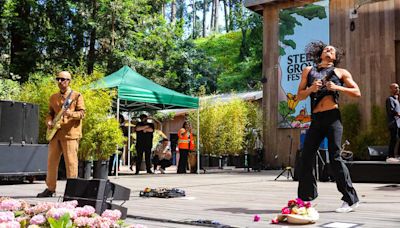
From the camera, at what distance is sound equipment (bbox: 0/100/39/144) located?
729cm

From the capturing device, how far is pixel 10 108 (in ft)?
24.3

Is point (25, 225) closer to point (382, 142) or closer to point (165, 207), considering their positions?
point (165, 207)

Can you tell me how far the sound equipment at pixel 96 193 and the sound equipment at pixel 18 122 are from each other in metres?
3.95

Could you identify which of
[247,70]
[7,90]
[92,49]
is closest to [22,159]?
[7,90]

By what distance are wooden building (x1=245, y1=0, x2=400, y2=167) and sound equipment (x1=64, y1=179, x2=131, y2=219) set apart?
30.1ft

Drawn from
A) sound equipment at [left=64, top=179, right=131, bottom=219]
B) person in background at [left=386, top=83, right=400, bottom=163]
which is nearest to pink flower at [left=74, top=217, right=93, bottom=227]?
sound equipment at [left=64, top=179, right=131, bottom=219]

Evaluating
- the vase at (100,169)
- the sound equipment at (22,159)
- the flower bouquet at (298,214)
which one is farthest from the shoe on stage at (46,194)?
the vase at (100,169)

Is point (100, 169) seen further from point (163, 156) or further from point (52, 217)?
point (52, 217)

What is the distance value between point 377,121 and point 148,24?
9350mm

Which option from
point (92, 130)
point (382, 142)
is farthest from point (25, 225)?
point (382, 142)

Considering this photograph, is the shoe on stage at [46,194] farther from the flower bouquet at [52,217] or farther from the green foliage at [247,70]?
the green foliage at [247,70]

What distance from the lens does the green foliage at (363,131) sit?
11.7 m

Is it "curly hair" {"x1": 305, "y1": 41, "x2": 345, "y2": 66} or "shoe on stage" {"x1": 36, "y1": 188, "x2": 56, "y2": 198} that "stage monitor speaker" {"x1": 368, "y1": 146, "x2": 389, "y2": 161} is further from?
"shoe on stage" {"x1": 36, "y1": 188, "x2": 56, "y2": 198}

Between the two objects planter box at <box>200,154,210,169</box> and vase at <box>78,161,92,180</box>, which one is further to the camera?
planter box at <box>200,154,210,169</box>
